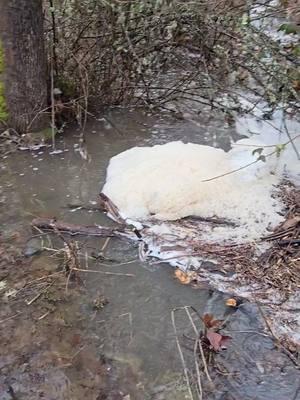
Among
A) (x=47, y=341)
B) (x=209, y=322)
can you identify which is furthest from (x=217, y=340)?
(x=47, y=341)

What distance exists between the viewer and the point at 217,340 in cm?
252

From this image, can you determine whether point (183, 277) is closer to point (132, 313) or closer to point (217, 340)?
point (132, 313)

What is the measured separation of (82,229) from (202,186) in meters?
0.84

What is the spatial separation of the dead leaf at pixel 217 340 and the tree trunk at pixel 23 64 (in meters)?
2.60

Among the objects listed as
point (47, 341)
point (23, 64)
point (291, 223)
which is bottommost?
point (47, 341)

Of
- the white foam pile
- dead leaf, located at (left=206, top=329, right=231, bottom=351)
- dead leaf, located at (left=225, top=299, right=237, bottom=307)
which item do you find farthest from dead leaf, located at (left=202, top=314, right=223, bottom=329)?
the white foam pile

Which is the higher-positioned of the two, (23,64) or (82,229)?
(23,64)

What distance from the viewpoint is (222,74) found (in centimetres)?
497

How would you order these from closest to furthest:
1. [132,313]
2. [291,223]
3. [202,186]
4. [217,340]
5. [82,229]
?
[217,340] < [132,313] < [291,223] < [82,229] < [202,186]

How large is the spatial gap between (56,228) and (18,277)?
46cm

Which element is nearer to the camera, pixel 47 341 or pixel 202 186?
pixel 47 341

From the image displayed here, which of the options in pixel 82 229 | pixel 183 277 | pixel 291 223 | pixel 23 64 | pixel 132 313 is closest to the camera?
pixel 132 313

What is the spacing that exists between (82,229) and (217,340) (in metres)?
1.22

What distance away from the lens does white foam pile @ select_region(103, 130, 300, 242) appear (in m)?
Result: 3.42
